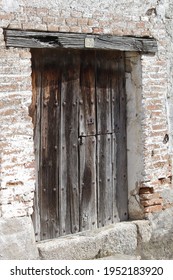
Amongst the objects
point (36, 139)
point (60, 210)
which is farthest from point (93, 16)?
point (60, 210)

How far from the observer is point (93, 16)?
6.09 metres

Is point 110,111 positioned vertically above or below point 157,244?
above

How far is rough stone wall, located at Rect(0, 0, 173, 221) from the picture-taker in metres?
5.53

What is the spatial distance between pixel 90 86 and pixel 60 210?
129cm

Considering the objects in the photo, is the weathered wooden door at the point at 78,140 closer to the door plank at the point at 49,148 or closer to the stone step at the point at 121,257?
the door plank at the point at 49,148

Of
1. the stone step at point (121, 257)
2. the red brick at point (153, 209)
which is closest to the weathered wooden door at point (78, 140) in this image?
the red brick at point (153, 209)

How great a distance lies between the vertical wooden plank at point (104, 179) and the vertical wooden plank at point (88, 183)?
68 millimetres

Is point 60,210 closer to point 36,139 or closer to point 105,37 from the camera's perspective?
point 36,139

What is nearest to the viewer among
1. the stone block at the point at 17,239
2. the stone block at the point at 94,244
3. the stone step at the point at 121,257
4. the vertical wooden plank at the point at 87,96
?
the stone block at the point at 17,239

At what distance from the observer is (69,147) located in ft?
20.4

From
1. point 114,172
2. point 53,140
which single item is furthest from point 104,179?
point 53,140

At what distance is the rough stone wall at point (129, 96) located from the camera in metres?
5.53

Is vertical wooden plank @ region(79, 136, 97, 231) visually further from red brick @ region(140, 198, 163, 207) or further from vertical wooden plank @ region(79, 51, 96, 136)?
red brick @ region(140, 198, 163, 207)

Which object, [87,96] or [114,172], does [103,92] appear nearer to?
[87,96]
